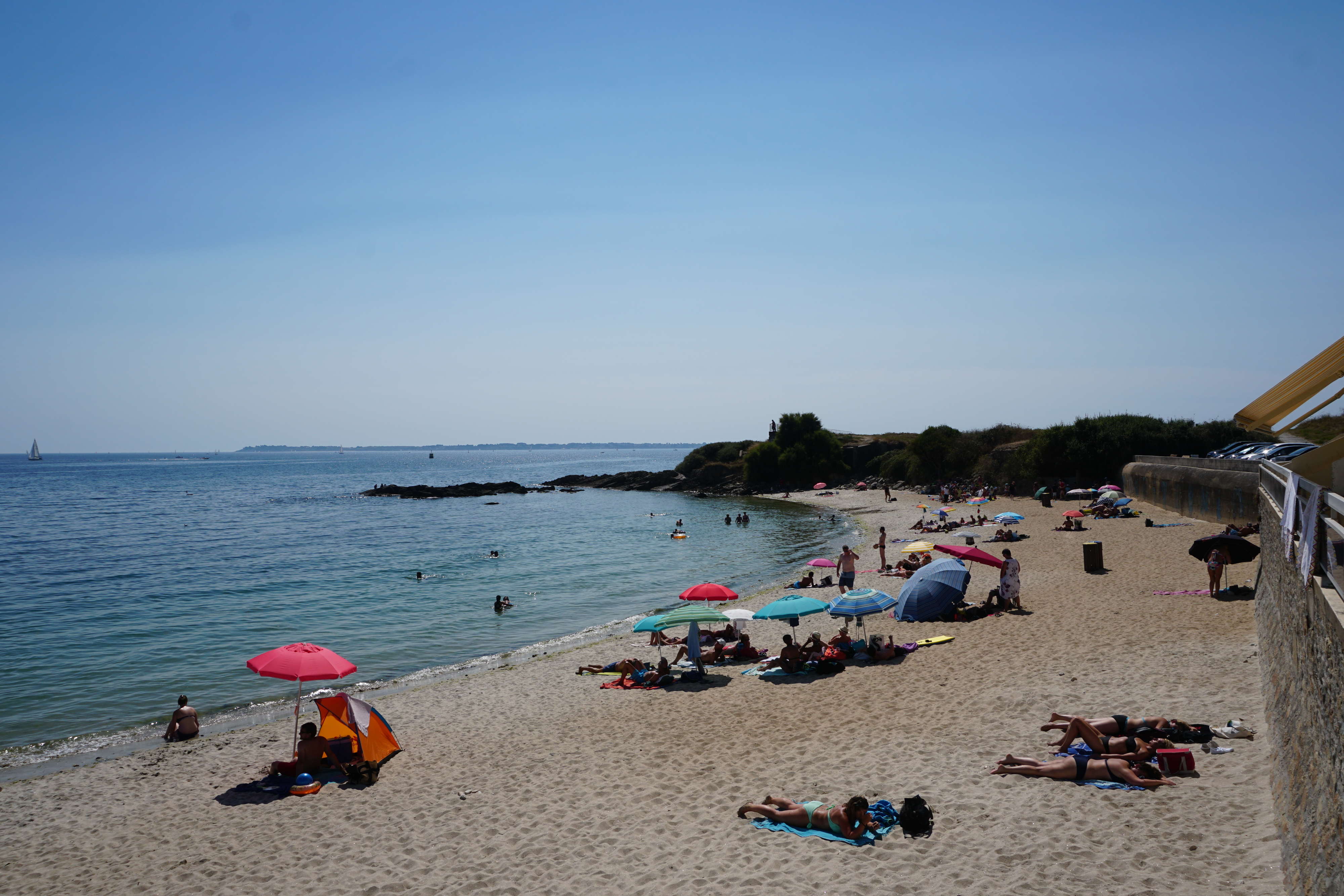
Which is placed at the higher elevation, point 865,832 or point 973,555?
point 973,555

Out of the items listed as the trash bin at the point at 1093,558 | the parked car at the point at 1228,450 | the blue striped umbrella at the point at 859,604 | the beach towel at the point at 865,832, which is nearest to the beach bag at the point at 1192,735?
the beach towel at the point at 865,832

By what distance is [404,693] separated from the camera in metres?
17.6

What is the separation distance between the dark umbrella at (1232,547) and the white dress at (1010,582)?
12.4 ft

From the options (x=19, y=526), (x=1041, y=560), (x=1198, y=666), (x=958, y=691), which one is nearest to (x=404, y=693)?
(x=958, y=691)

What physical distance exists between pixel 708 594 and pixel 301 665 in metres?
8.13

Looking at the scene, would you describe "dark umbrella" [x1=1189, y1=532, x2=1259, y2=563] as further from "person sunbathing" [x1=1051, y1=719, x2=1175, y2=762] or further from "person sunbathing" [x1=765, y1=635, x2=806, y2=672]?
"person sunbathing" [x1=1051, y1=719, x2=1175, y2=762]

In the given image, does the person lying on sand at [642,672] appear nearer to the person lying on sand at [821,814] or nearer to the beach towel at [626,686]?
the beach towel at [626,686]

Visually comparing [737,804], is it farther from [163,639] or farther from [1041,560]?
[163,639]

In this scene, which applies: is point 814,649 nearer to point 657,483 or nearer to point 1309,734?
point 1309,734

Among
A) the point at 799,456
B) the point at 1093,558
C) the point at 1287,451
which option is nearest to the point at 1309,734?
the point at 1093,558

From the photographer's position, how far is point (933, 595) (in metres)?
18.0

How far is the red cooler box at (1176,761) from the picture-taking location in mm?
8711

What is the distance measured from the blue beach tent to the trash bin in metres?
6.59

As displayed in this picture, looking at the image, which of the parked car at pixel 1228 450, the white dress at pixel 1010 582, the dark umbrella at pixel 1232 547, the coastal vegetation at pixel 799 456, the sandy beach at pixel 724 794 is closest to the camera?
the sandy beach at pixel 724 794
